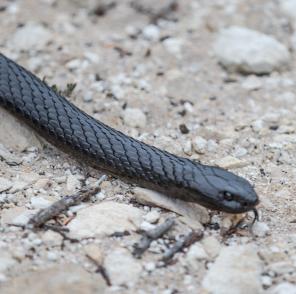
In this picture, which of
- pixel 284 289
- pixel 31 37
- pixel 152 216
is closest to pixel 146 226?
pixel 152 216

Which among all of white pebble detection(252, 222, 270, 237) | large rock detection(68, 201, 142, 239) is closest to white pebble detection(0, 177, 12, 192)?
large rock detection(68, 201, 142, 239)

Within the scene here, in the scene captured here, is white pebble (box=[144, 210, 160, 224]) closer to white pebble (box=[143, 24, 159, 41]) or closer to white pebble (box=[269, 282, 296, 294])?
white pebble (box=[269, 282, 296, 294])

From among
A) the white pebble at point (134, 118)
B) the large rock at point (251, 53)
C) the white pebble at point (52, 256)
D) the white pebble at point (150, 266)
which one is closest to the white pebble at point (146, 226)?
the white pebble at point (150, 266)

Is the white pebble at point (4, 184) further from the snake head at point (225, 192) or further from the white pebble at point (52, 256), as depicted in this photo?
the snake head at point (225, 192)

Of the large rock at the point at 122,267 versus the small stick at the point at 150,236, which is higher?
the large rock at the point at 122,267

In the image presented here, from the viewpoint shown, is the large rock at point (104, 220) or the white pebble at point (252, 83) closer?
the large rock at point (104, 220)

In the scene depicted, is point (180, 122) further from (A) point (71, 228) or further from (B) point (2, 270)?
(B) point (2, 270)
